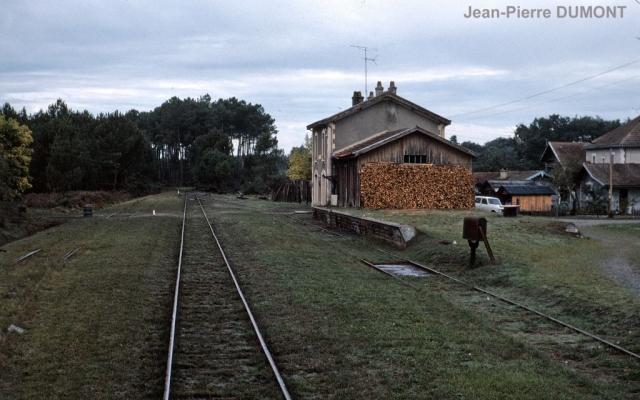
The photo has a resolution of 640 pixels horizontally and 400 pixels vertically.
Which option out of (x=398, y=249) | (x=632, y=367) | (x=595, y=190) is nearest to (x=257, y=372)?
(x=632, y=367)

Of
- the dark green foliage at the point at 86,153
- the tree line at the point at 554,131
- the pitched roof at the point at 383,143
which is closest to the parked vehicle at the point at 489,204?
the pitched roof at the point at 383,143

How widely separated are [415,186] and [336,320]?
26490 mm

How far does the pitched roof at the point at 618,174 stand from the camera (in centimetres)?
5084

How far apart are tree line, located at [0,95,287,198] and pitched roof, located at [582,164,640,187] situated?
1613 inches

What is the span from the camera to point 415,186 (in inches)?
1453

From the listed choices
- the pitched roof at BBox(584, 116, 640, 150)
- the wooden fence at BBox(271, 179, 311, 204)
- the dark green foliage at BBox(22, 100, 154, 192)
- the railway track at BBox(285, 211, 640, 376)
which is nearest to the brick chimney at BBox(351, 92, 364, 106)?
the wooden fence at BBox(271, 179, 311, 204)

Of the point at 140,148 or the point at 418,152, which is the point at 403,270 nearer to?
the point at 418,152

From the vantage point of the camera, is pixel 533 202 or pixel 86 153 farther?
pixel 86 153

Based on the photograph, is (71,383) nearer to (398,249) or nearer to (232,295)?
(232,295)

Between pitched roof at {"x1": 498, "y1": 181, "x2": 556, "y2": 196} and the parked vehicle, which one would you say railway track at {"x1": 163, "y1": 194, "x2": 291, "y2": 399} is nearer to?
the parked vehicle

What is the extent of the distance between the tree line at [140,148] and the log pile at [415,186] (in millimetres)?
18367

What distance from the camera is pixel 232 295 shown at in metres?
13.4

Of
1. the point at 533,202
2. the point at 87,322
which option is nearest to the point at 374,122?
the point at 533,202

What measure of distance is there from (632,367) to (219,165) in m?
90.7
